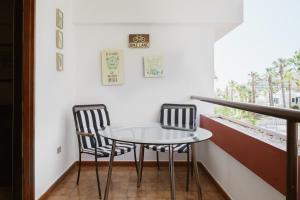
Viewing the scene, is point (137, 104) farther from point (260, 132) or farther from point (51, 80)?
point (260, 132)

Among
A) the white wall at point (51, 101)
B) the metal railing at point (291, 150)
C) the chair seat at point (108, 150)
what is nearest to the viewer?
the metal railing at point (291, 150)

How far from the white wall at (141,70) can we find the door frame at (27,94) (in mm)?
1429

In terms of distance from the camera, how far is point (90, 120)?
3.24m

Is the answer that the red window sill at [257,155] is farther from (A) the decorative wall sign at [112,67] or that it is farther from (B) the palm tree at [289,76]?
(A) the decorative wall sign at [112,67]

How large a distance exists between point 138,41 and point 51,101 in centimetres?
157

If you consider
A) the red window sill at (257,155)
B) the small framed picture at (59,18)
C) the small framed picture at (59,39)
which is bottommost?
the red window sill at (257,155)

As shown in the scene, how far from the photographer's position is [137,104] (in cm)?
365

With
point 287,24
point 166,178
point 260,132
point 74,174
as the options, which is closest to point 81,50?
point 74,174

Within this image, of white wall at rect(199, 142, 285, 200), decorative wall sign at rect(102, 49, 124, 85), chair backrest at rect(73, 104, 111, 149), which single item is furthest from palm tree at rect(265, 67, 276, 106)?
chair backrest at rect(73, 104, 111, 149)

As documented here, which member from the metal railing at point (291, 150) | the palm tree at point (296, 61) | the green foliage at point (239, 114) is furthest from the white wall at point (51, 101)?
the palm tree at point (296, 61)

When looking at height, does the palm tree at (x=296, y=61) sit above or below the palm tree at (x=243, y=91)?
above

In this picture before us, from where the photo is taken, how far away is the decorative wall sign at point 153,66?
142 inches

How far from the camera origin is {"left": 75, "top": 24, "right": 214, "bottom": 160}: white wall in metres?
3.62
